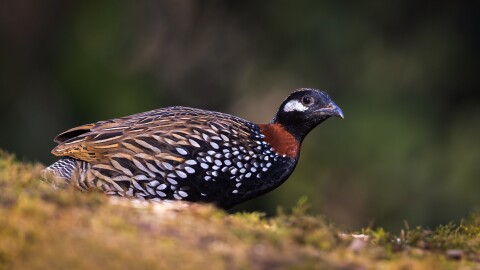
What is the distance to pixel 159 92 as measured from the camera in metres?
13.7

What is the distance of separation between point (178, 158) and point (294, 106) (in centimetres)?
117

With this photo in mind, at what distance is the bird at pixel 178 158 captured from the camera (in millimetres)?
6004

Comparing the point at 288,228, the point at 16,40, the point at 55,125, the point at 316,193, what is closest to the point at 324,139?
the point at 316,193

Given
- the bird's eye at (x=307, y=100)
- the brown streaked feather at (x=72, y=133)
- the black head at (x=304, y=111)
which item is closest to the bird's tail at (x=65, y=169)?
the brown streaked feather at (x=72, y=133)

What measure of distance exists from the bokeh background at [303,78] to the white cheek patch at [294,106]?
6384 mm

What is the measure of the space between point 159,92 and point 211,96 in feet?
2.70

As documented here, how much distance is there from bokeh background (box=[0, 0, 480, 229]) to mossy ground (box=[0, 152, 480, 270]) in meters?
8.88

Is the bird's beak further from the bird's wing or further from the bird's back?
the bird's wing

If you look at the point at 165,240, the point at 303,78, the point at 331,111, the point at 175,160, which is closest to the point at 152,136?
the point at 175,160

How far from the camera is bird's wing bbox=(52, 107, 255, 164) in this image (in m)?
6.12

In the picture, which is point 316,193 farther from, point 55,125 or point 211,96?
point 55,125

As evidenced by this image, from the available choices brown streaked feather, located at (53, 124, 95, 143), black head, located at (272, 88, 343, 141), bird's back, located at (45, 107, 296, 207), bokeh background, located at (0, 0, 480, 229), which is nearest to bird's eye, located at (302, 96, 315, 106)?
black head, located at (272, 88, 343, 141)

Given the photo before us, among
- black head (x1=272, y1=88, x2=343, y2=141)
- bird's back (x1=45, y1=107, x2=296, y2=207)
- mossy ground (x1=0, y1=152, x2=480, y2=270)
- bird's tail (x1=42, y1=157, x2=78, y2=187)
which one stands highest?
black head (x1=272, y1=88, x2=343, y2=141)

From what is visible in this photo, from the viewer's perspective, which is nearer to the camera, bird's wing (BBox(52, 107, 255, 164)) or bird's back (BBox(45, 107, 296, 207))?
bird's back (BBox(45, 107, 296, 207))
